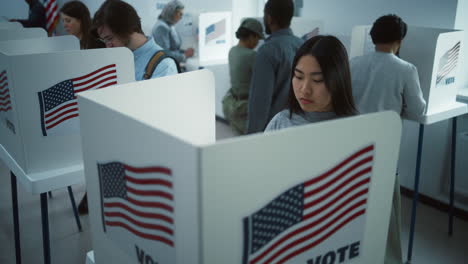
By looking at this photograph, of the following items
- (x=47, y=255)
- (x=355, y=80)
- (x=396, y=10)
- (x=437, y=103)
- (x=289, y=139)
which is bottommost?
(x=47, y=255)

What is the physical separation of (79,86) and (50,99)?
0.11 metres

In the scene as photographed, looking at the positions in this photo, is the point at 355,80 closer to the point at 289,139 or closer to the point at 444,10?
the point at 444,10

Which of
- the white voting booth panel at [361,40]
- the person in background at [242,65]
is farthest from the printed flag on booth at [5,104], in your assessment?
the white voting booth panel at [361,40]

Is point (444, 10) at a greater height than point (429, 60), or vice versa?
point (444, 10)

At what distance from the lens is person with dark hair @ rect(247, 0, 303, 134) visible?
7.68 ft

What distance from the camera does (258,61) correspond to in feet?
7.77

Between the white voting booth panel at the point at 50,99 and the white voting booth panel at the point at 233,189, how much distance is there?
2.05ft

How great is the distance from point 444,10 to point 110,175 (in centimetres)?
260

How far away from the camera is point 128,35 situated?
1965 millimetres

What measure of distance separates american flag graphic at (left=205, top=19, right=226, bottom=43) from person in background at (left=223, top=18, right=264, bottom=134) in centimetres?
109

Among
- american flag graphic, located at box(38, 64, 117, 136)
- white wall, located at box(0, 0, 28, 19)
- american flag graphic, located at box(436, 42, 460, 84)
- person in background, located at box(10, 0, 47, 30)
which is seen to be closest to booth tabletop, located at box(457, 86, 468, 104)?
american flag graphic, located at box(436, 42, 460, 84)

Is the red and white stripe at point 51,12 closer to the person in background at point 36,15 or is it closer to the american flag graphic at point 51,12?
the american flag graphic at point 51,12

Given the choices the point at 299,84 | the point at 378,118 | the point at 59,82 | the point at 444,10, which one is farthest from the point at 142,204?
the point at 444,10

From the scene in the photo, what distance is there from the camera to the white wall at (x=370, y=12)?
8.95 feet
